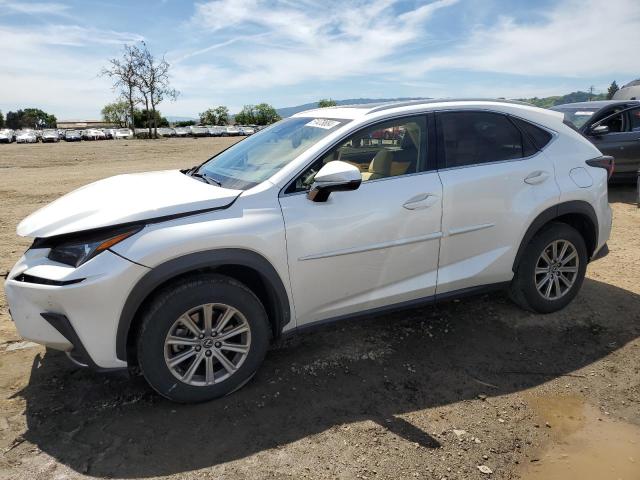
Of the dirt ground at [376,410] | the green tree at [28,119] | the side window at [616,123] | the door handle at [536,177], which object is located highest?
the green tree at [28,119]

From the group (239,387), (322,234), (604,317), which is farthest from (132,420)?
(604,317)

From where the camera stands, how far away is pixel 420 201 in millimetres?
3246

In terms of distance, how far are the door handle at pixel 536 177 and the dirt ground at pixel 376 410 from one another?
116cm

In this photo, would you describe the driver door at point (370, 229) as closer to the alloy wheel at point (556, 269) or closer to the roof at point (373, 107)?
the roof at point (373, 107)

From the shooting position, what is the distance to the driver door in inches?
117

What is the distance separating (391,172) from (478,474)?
191 centimetres

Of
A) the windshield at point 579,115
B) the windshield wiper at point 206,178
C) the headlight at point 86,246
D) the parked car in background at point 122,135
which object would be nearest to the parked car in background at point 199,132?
the parked car in background at point 122,135

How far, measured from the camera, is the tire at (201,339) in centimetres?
266

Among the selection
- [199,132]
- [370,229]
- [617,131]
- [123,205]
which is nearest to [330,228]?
[370,229]

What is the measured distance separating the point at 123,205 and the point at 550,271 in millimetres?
3278

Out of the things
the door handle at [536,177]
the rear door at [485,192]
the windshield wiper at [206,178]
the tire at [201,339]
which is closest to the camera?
the tire at [201,339]

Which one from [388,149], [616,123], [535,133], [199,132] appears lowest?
[388,149]

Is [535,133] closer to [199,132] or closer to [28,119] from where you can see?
[199,132]

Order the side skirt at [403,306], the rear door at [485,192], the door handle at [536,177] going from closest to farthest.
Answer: the side skirt at [403,306]
the rear door at [485,192]
the door handle at [536,177]
